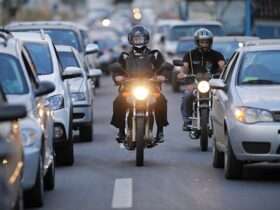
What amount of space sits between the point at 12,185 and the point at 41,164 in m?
3.05

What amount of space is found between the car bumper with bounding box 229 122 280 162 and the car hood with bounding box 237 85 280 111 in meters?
0.26

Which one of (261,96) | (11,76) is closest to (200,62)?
(261,96)

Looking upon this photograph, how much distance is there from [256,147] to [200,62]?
5.23m

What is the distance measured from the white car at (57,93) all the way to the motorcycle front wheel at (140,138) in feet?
3.17

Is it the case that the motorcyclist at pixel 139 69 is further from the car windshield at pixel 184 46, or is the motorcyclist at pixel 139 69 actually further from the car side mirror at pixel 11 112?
the car windshield at pixel 184 46

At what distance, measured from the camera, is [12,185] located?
9297 millimetres

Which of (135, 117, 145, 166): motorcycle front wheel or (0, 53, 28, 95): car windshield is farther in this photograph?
(135, 117, 145, 166): motorcycle front wheel

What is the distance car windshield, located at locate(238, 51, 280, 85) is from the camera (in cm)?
1559

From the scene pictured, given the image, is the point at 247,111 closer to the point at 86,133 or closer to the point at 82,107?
the point at 82,107

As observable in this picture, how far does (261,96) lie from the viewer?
14820mm

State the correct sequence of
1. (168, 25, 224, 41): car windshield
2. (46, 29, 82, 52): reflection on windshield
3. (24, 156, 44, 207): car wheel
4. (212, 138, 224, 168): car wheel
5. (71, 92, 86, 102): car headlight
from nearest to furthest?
(24, 156, 44, 207): car wheel, (212, 138, 224, 168): car wheel, (71, 92, 86, 102): car headlight, (46, 29, 82, 52): reflection on windshield, (168, 25, 224, 41): car windshield

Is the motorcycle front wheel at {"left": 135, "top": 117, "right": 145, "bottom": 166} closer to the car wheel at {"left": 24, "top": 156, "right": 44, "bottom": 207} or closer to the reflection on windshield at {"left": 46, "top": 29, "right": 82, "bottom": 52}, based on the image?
the car wheel at {"left": 24, "top": 156, "right": 44, "bottom": 207}

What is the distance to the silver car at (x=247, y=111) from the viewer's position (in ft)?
47.1

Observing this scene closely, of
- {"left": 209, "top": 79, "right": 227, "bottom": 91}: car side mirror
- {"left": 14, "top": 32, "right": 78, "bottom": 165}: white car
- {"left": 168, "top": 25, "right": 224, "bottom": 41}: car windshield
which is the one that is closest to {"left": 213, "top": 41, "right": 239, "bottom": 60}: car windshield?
{"left": 168, "top": 25, "right": 224, "bottom": 41}: car windshield
